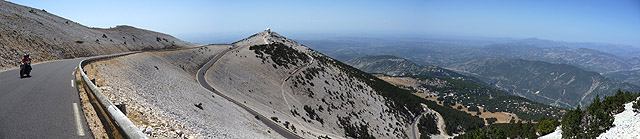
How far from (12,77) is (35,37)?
25576 millimetres

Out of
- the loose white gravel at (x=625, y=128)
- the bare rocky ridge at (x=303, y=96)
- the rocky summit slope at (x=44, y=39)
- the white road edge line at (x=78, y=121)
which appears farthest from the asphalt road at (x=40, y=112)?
the loose white gravel at (x=625, y=128)

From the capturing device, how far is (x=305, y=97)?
159ft

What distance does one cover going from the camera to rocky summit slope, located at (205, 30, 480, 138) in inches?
1465

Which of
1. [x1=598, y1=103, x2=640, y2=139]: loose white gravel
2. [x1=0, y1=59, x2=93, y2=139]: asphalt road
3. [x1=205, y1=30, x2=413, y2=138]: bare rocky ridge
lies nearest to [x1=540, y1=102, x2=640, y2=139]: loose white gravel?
[x1=598, y1=103, x2=640, y2=139]: loose white gravel

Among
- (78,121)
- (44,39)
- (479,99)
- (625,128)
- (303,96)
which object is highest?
(44,39)

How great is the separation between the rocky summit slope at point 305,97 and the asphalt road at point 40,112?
61.0 ft

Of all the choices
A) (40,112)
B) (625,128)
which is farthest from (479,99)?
(40,112)

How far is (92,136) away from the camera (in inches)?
309

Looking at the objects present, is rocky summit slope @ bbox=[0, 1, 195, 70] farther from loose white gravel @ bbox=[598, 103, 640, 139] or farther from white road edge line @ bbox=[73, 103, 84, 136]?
loose white gravel @ bbox=[598, 103, 640, 139]

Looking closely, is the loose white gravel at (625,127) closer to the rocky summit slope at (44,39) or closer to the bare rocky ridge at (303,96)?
the bare rocky ridge at (303,96)

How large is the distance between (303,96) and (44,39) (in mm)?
37636

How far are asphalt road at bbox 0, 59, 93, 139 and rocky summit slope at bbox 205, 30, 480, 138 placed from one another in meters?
18.6

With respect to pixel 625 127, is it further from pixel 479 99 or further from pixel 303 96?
pixel 479 99

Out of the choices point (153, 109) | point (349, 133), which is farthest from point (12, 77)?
point (349, 133)
